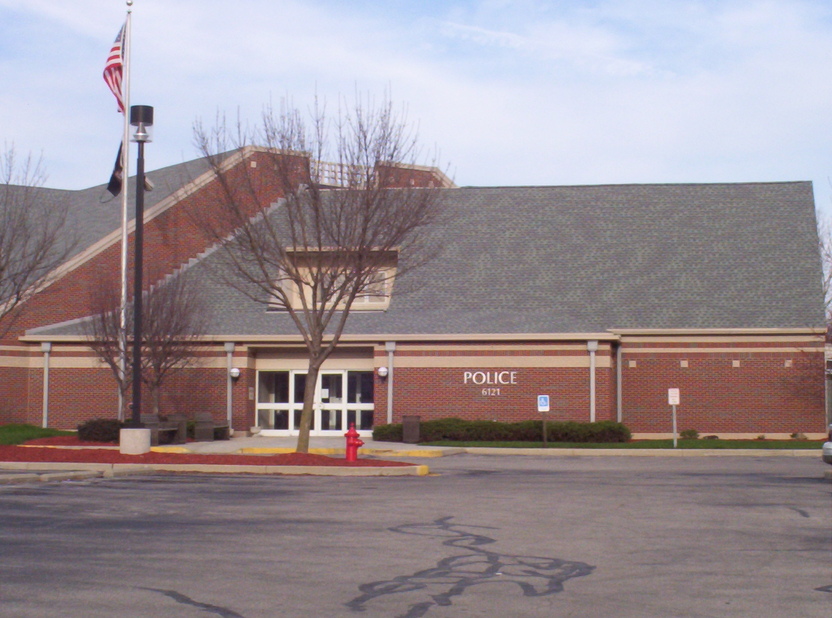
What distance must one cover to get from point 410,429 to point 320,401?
5.01 m

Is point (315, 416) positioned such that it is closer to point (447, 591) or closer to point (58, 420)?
point (58, 420)

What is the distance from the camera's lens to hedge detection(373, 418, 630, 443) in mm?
30578

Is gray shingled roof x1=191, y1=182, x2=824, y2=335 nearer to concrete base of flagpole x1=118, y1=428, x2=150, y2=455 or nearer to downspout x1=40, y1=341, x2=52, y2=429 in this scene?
downspout x1=40, y1=341, x2=52, y2=429

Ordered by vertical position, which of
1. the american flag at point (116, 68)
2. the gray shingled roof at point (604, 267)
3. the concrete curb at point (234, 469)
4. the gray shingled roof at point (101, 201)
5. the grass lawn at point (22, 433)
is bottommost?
the concrete curb at point (234, 469)

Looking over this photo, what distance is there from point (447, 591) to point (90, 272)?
29.4 m

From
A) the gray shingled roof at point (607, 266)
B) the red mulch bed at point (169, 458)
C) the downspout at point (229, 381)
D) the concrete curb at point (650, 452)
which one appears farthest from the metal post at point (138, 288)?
the gray shingled roof at point (607, 266)

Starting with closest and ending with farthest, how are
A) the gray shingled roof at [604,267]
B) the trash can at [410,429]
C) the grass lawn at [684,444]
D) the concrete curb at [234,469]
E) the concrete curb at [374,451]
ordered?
the concrete curb at [234,469]
the concrete curb at [374,451]
the grass lawn at [684,444]
the trash can at [410,429]
the gray shingled roof at [604,267]

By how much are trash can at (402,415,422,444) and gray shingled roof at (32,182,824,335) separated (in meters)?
3.23

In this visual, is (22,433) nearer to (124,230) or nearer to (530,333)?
(124,230)

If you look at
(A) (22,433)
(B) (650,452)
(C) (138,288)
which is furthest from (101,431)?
(B) (650,452)

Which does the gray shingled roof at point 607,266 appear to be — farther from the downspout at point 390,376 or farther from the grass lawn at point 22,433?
the grass lawn at point 22,433

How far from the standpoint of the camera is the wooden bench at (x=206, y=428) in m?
30.8

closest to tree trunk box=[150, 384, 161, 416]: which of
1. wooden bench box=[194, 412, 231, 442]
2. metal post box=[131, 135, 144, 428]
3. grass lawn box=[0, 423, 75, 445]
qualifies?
wooden bench box=[194, 412, 231, 442]

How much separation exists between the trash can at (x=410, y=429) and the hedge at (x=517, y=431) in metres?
0.22
